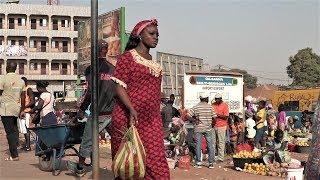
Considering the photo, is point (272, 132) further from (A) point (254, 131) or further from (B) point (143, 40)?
(B) point (143, 40)

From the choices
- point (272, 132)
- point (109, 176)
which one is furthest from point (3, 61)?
point (109, 176)

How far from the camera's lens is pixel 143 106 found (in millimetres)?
4887

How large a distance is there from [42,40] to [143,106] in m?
67.5

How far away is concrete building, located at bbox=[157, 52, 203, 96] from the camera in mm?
18156

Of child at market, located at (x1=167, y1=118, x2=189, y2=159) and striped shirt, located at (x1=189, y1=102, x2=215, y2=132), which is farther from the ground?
striped shirt, located at (x1=189, y1=102, x2=215, y2=132)

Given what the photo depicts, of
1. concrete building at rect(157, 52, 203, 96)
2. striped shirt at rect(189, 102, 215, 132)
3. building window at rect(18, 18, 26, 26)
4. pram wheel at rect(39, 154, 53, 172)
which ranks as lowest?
pram wheel at rect(39, 154, 53, 172)

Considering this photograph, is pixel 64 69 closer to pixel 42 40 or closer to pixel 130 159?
pixel 42 40

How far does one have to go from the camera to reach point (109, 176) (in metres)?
8.39

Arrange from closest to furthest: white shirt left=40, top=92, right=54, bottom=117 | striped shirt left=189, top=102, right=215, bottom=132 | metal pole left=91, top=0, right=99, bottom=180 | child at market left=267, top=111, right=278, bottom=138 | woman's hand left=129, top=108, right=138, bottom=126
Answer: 1. woman's hand left=129, top=108, right=138, bottom=126
2. metal pole left=91, top=0, right=99, bottom=180
3. white shirt left=40, top=92, right=54, bottom=117
4. striped shirt left=189, top=102, right=215, bottom=132
5. child at market left=267, top=111, right=278, bottom=138

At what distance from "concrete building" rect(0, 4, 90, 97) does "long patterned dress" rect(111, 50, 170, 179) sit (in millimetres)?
63539

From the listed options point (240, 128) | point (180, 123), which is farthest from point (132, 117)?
point (240, 128)

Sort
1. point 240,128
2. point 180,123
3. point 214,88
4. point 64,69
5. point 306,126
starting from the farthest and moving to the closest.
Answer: point 64,69 → point 306,126 → point 240,128 → point 214,88 → point 180,123

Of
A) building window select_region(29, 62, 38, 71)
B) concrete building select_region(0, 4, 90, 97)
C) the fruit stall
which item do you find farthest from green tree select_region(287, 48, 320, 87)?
the fruit stall

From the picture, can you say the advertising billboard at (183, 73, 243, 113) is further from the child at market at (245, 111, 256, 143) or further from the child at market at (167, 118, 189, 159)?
the child at market at (167, 118, 189, 159)
